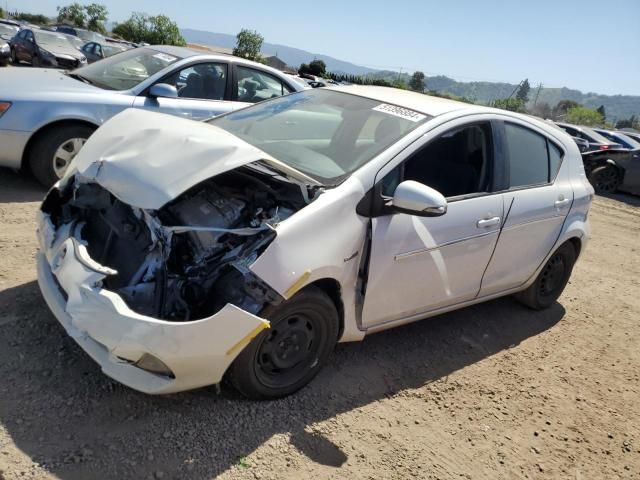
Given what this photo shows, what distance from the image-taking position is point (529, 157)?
396 cm

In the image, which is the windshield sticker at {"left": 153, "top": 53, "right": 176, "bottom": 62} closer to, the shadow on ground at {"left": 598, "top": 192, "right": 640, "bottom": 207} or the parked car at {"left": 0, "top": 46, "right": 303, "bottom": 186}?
the parked car at {"left": 0, "top": 46, "right": 303, "bottom": 186}

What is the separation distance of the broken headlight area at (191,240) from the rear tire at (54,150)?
2416mm

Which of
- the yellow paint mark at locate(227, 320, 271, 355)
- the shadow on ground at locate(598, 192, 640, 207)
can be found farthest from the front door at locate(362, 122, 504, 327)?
the shadow on ground at locate(598, 192, 640, 207)

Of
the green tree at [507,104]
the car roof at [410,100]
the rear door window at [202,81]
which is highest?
the green tree at [507,104]

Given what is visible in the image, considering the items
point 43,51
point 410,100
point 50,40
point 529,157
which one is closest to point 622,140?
point 529,157

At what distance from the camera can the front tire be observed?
262cm

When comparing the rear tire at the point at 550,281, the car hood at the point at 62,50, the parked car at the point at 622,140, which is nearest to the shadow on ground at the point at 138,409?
the rear tire at the point at 550,281

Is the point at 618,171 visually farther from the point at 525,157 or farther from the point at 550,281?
the point at 525,157

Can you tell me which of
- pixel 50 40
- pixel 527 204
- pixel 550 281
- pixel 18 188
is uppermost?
pixel 50 40

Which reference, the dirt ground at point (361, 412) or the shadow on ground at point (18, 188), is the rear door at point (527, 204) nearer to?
the dirt ground at point (361, 412)

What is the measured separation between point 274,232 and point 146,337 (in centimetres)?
74

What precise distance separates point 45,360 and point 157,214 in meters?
1.02

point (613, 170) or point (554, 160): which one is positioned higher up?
point (554, 160)

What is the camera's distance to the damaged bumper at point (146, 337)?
89.0 inches
